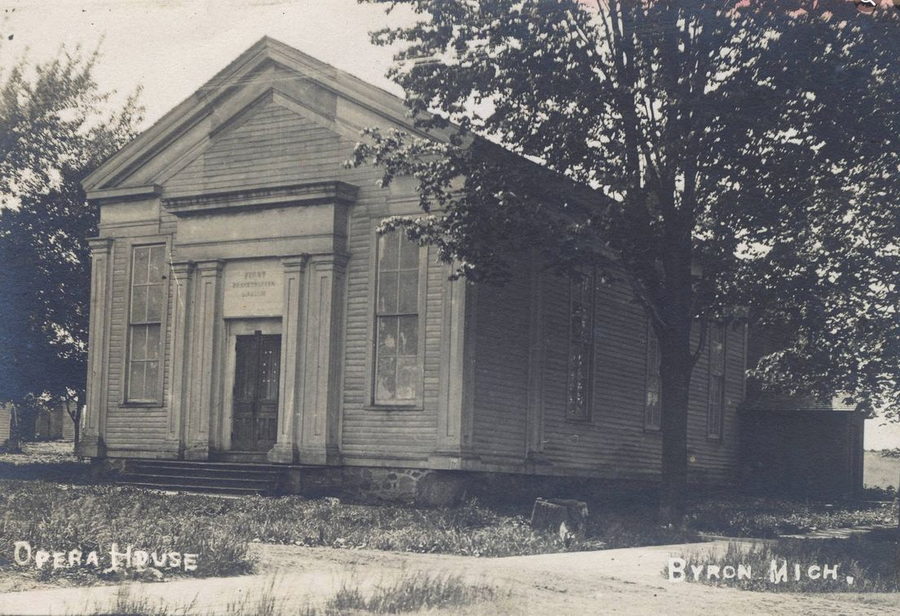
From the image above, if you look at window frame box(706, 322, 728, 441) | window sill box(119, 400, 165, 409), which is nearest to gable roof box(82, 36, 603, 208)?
window sill box(119, 400, 165, 409)

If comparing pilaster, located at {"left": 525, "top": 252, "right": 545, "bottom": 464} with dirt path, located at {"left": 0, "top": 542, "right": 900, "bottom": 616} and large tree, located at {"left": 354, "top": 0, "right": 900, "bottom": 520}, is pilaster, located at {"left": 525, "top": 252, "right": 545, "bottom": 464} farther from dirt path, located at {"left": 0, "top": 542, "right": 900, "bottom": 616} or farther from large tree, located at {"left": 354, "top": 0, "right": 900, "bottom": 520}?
dirt path, located at {"left": 0, "top": 542, "right": 900, "bottom": 616}

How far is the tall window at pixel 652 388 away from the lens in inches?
992

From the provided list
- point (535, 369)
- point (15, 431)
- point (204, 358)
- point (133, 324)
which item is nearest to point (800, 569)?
point (535, 369)

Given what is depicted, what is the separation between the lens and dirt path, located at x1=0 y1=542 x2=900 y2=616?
29.4 ft

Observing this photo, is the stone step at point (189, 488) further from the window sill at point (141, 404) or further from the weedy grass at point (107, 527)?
the weedy grass at point (107, 527)

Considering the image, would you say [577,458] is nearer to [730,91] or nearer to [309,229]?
[309,229]

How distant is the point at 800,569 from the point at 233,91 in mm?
13266

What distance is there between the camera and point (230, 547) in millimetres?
11570

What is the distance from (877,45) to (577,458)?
29.7 ft

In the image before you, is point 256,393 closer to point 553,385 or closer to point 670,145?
point 553,385

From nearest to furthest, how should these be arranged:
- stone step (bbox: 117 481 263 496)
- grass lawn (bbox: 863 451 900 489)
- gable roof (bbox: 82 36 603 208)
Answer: gable roof (bbox: 82 36 603 208)
stone step (bbox: 117 481 263 496)
grass lawn (bbox: 863 451 900 489)

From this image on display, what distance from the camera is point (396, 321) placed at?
19.3m

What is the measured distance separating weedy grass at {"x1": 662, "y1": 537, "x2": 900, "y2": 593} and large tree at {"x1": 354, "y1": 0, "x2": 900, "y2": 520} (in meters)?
4.05

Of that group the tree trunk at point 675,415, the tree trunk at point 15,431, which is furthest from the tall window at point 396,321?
the tree trunk at point 15,431
